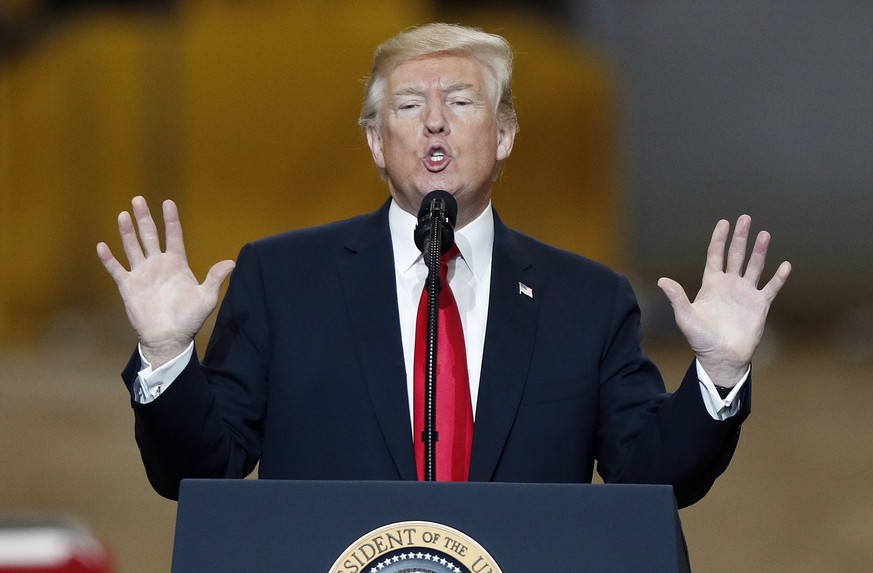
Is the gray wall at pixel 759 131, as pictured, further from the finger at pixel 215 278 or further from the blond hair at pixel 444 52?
the finger at pixel 215 278

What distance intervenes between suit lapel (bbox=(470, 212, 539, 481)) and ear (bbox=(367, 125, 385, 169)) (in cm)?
18

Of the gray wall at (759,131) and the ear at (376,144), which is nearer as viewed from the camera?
the ear at (376,144)

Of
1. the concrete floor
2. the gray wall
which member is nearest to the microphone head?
the concrete floor

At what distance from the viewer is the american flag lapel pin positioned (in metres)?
1.71

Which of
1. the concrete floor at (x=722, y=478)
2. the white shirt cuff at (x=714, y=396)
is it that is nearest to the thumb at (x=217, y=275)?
the white shirt cuff at (x=714, y=396)

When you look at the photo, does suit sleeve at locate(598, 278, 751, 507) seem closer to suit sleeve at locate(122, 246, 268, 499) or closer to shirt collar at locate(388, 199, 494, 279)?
shirt collar at locate(388, 199, 494, 279)

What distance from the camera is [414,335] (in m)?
1.65

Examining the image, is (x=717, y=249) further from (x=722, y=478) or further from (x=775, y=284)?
(x=722, y=478)

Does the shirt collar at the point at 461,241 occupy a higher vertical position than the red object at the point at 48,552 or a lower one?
higher

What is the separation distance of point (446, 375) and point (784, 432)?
4191 millimetres

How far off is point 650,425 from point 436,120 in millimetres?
452

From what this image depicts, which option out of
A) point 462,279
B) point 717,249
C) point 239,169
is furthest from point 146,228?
point 239,169

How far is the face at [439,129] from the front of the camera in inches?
66.2

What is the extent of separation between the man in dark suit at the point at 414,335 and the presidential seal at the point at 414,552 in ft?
1.24
